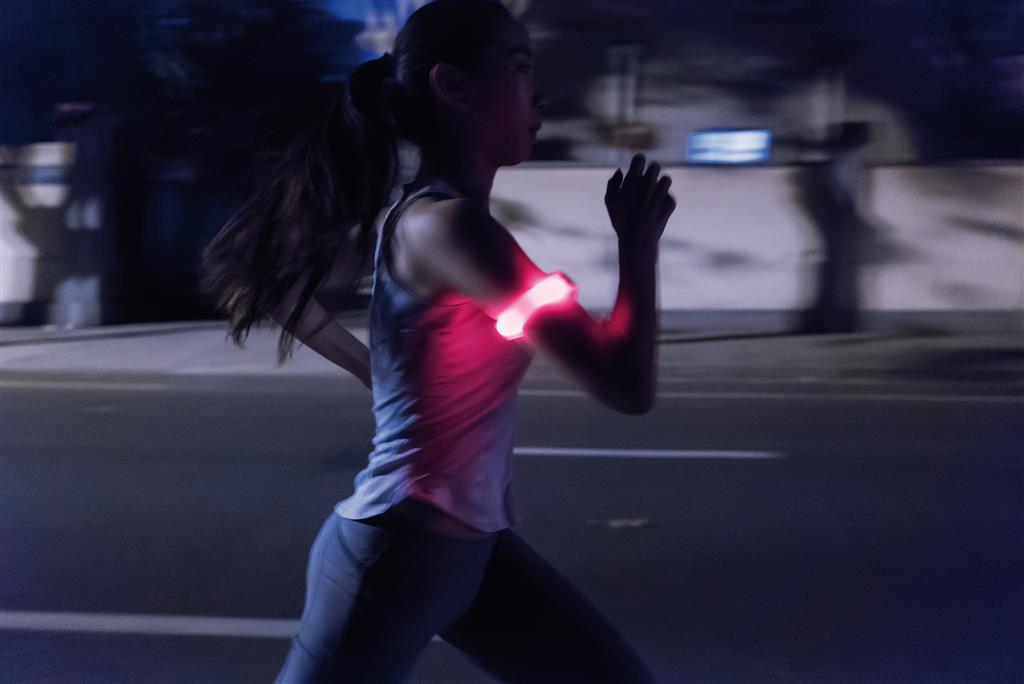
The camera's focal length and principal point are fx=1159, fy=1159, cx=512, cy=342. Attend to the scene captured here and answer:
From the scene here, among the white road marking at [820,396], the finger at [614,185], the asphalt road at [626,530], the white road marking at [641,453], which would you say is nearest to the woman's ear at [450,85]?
the finger at [614,185]

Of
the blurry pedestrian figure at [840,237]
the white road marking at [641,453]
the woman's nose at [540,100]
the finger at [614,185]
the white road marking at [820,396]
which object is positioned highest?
the woman's nose at [540,100]

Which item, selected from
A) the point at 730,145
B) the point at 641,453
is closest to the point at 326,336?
the point at 641,453

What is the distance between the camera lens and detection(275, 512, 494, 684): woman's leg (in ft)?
5.32

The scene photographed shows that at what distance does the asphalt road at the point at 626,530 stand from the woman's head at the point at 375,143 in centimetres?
209

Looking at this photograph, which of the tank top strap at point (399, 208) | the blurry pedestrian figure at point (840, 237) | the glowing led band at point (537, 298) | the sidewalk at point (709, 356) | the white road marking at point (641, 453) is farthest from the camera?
the blurry pedestrian figure at point (840, 237)

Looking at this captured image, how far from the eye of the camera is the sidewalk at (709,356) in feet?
33.9

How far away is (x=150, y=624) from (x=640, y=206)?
10.4 ft

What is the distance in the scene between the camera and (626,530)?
516 centimetres

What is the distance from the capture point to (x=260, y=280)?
181 cm

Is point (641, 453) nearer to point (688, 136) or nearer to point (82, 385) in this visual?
point (82, 385)

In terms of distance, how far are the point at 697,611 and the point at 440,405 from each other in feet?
9.00

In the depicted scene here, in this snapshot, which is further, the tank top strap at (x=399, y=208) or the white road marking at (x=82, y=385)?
the white road marking at (x=82, y=385)

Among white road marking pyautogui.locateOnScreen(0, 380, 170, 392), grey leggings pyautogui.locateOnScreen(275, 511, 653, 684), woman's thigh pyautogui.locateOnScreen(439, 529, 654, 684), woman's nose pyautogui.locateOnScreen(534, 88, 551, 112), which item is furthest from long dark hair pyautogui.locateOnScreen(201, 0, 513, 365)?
white road marking pyautogui.locateOnScreen(0, 380, 170, 392)

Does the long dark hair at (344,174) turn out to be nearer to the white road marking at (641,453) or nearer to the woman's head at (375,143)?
the woman's head at (375,143)
